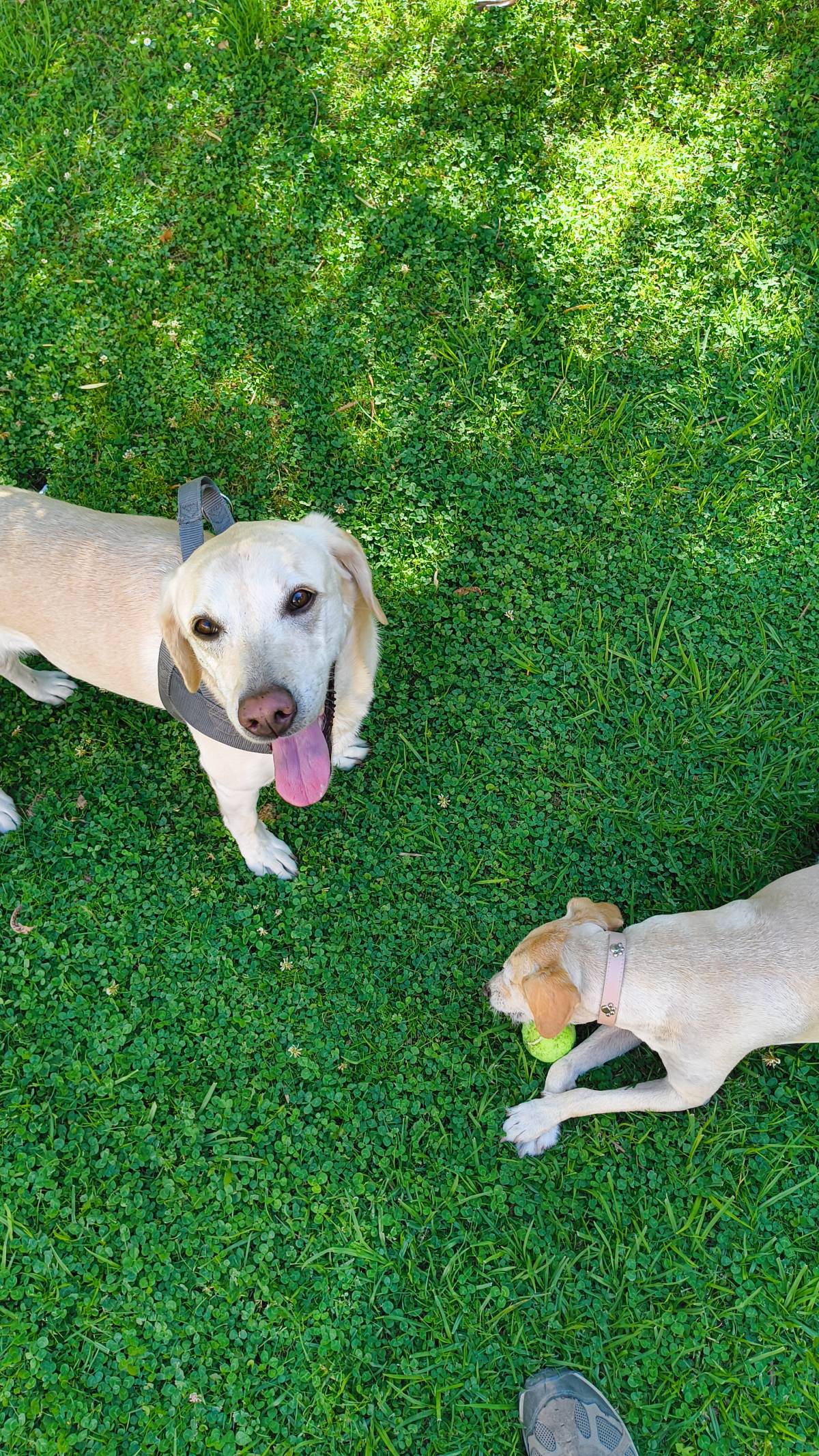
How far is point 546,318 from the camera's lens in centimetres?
470

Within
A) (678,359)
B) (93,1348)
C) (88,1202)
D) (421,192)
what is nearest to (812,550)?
(678,359)

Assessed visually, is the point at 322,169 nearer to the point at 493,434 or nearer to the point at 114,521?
the point at 493,434

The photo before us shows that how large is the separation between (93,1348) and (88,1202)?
55 cm

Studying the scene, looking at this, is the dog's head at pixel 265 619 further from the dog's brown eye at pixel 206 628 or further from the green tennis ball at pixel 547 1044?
the green tennis ball at pixel 547 1044

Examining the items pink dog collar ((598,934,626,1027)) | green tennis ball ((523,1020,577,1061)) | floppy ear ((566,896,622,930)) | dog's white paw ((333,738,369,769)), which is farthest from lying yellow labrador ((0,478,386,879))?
green tennis ball ((523,1020,577,1061))

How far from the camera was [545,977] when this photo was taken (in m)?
3.22

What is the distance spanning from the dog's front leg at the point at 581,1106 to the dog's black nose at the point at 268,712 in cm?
215

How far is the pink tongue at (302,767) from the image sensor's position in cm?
306

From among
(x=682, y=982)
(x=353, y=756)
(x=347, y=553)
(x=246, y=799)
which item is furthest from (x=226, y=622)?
(x=682, y=982)

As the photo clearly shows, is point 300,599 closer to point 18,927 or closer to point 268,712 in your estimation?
point 268,712

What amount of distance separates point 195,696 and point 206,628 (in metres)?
0.35

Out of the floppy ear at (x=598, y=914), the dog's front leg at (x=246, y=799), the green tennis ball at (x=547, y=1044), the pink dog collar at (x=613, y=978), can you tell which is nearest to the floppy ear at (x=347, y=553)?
the dog's front leg at (x=246, y=799)

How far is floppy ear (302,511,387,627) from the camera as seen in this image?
9.72 ft

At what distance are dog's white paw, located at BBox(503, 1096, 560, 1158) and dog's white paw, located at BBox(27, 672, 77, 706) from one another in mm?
3021
